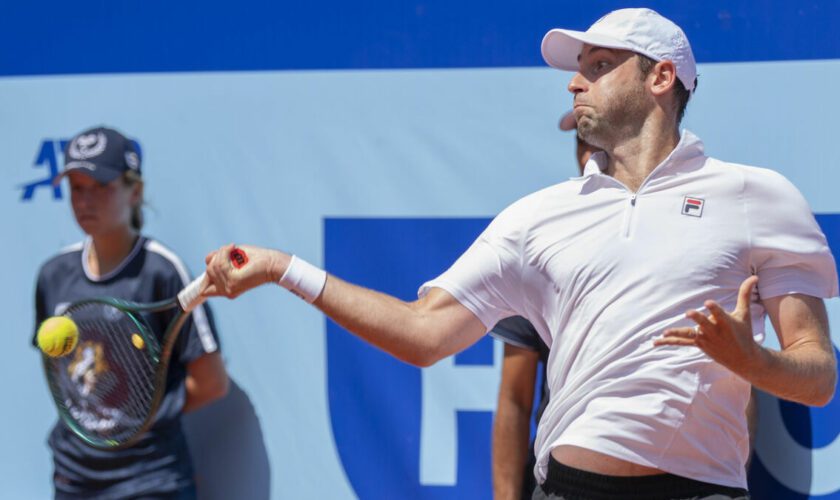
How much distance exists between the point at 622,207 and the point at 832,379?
51 cm

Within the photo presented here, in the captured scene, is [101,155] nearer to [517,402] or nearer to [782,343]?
[517,402]

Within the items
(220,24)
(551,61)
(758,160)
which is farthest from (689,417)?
(220,24)

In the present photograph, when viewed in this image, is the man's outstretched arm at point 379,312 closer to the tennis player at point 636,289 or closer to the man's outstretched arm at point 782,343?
the tennis player at point 636,289

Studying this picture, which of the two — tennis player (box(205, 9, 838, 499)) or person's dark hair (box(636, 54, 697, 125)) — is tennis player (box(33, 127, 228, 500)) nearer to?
tennis player (box(205, 9, 838, 499))

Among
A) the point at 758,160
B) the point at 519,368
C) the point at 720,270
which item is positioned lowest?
the point at 519,368

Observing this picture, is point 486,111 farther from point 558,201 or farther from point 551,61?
point 558,201

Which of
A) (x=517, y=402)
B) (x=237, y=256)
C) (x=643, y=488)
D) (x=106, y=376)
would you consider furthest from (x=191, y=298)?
(x=643, y=488)

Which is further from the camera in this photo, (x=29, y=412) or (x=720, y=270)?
(x=29, y=412)

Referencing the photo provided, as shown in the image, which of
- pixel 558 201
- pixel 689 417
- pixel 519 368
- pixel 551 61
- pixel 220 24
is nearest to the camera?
pixel 689 417

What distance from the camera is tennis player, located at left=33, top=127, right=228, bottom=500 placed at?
3422 mm

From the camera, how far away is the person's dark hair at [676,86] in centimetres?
241

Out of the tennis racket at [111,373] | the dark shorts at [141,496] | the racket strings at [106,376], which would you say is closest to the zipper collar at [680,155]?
the tennis racket at [111,373]

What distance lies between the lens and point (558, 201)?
7.85 ft

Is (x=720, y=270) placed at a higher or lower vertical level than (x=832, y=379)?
higher
